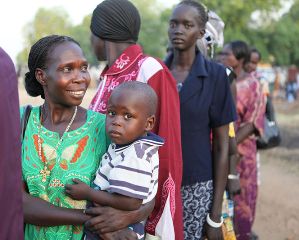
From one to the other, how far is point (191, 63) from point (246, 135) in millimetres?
1607

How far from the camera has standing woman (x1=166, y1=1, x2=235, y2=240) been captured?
9.52 ft

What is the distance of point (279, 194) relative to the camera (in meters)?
7.52

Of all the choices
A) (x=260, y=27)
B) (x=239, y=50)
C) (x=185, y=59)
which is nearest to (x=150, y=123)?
(x=185, y=59)

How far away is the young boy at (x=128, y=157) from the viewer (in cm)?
191

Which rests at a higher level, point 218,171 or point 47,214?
point 47,214

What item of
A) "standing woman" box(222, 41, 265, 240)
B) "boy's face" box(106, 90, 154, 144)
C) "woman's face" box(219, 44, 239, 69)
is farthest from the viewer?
"woman's face" box(219, 44, 239, 69)

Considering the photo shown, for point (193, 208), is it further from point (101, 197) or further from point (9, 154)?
point (9, 154)

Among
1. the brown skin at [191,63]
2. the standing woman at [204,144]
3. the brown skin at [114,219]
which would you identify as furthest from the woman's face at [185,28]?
the brown skin at [114,219]

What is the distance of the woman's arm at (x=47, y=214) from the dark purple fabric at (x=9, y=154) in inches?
17.6

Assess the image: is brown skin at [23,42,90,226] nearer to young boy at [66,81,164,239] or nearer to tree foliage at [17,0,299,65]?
young boy at [66,81,164,239]

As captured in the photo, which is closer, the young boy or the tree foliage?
the young boy

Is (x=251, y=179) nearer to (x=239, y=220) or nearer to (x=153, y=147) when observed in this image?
(x=239, y=220)

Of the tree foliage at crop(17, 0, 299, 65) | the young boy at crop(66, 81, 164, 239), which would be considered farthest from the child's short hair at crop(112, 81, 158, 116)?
the tree foliage at crop(17, 0, 299, 65)

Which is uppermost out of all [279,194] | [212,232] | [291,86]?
[212,232]
